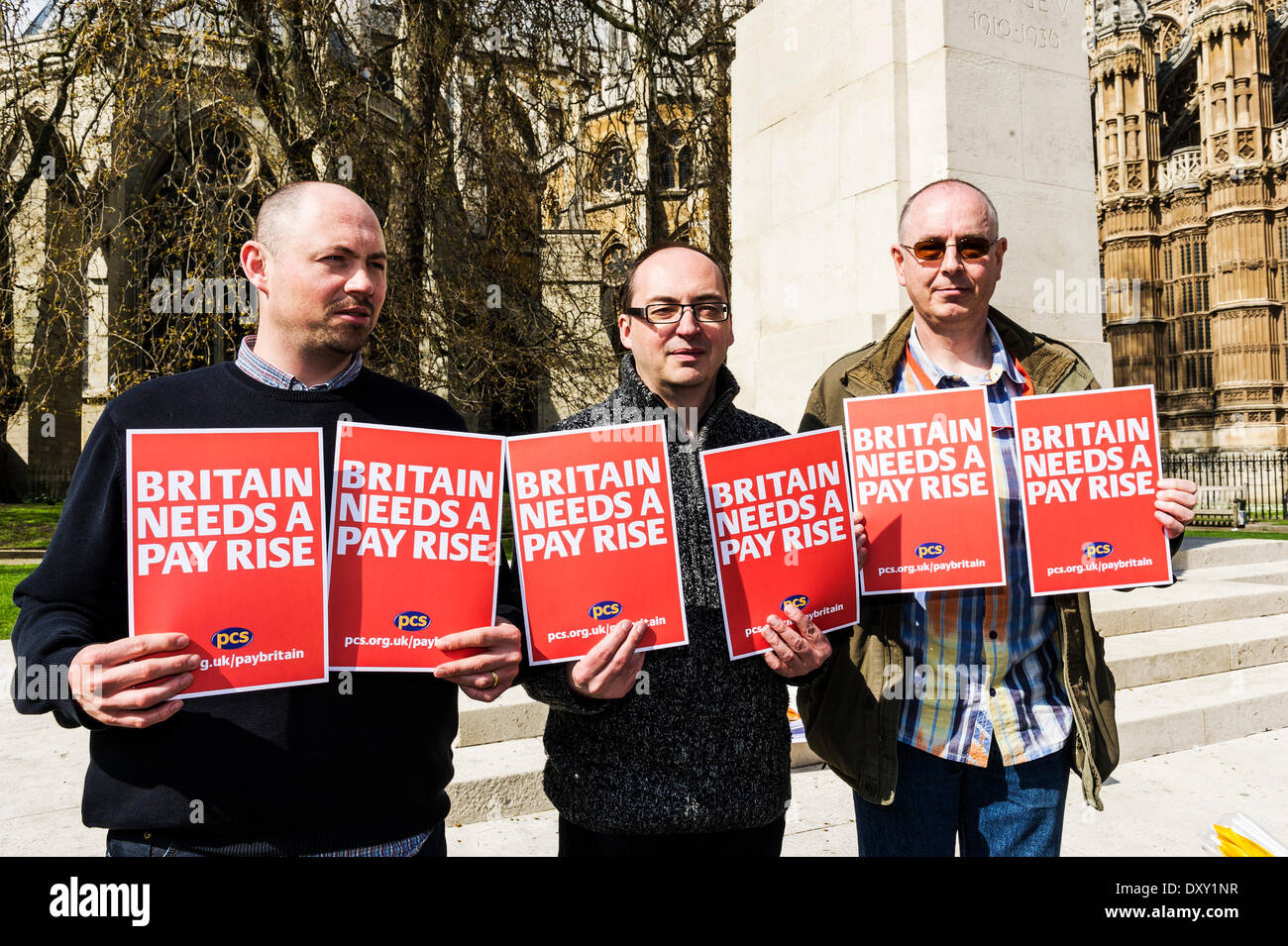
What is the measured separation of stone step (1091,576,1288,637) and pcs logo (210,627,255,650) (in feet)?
18.9

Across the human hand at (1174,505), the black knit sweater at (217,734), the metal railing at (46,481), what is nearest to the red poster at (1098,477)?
Answer: the human hand at (1174,505)

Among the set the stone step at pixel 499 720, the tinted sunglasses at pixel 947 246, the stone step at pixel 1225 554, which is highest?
the tinted sunglasses at pixel 947 246

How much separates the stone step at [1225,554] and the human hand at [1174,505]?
7.06m

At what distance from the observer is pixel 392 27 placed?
1338 cm

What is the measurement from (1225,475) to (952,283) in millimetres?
33278

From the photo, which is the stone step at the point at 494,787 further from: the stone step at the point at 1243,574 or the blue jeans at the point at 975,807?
the stone step at the point at 1243,574

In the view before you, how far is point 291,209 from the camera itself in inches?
77.0

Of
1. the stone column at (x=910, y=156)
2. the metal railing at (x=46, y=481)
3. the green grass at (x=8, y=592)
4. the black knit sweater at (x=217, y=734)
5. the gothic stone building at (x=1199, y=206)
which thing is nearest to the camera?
the black knit sweater at (x=217, y=734)

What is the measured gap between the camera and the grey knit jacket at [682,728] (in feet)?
6.37

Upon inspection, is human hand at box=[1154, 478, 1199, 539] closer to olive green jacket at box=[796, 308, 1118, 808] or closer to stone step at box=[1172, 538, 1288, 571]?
olive green jacket at box=[796, 308, 1118, 808]

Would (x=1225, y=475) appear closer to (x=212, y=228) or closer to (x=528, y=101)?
(x=528, y=101)

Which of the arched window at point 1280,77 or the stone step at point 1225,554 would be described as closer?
the stone step at point 1225,554

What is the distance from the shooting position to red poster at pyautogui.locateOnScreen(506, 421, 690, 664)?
77.6 inches

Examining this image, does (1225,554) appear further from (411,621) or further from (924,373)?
(411,621)
